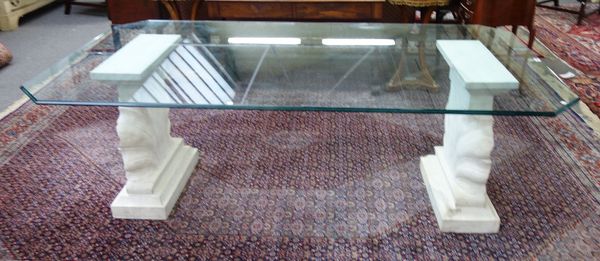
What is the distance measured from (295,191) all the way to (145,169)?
47 cm

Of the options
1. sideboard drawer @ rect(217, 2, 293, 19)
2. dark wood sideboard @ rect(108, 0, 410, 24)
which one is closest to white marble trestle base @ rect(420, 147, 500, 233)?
dark wood sideboard @ rect(108, 0, 410, 24)

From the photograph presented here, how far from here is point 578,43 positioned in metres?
3.04

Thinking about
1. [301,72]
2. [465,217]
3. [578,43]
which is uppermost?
[301,72]

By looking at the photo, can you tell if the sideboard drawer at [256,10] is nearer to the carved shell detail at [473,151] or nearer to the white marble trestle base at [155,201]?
the white marble trestle base at [155,201]

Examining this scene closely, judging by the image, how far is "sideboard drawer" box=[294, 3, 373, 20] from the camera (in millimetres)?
2602

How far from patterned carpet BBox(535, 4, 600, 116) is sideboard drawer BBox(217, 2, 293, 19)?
58.4 inches

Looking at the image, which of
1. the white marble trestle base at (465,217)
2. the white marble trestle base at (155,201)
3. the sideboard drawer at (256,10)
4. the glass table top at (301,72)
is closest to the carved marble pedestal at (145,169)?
the white marble trestle base at (155,201)

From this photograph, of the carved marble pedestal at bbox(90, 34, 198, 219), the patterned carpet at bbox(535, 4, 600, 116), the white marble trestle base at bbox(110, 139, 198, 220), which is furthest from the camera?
the patterned carpet at bbox(535, 4, 600, 116)

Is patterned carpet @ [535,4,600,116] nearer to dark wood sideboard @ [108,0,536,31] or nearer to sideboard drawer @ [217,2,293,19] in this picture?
dark wood sideboard @ [108,0,536,31]

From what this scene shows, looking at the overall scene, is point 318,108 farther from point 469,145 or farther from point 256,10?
point 256,10

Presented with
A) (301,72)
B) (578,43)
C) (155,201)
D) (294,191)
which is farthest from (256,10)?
(578,43)

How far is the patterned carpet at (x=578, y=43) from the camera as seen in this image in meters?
2.31

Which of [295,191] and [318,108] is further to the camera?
[295,191]

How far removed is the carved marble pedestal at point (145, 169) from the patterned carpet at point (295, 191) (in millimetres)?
45
